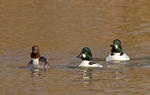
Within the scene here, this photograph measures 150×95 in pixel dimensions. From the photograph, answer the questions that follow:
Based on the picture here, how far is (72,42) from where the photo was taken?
33.3 meters

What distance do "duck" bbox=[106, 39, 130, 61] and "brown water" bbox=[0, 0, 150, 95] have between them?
0.42m

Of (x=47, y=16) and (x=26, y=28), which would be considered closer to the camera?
(x=26, y=28)

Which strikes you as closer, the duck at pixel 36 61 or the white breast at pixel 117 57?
the duck at pixel 36 61

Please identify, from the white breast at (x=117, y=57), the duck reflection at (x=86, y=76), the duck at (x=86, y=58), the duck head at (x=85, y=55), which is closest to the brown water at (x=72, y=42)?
the duck reflection at (x=86, y=76)

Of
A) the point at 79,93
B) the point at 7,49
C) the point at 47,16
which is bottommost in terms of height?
the point at 79,93

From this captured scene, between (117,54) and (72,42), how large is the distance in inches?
152

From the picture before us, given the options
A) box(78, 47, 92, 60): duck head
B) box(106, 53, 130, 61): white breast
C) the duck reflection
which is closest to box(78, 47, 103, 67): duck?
box(78, 47, 92, 60): duck head

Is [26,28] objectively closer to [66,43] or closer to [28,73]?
[66,43]

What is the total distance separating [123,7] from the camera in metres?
44.7

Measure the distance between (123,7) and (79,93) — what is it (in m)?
23.3

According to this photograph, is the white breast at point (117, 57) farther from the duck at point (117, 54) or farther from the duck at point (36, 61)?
the duck at point (36, 61)

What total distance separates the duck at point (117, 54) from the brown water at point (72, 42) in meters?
0.42

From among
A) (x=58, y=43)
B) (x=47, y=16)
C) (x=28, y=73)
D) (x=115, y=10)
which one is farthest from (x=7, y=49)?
(x=115, y=10)

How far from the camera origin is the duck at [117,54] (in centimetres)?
2952
